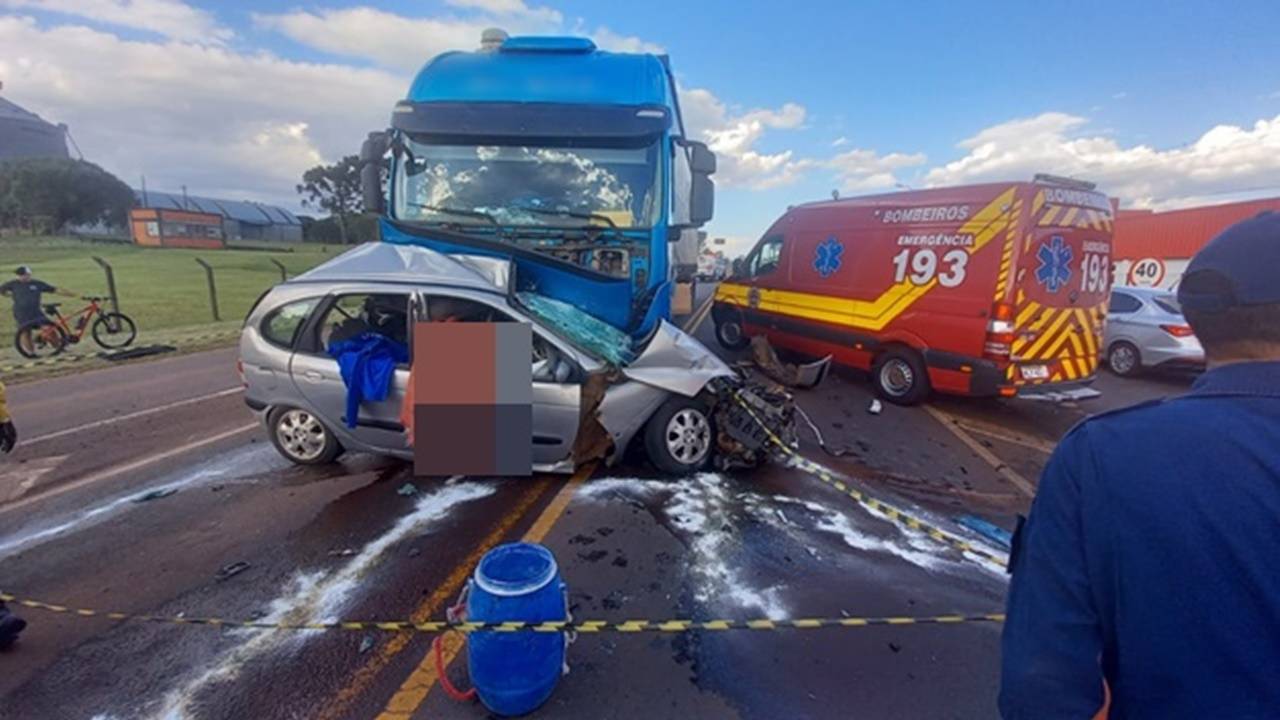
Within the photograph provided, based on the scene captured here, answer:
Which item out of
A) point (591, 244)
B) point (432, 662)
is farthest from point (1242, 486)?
point (591, 244)

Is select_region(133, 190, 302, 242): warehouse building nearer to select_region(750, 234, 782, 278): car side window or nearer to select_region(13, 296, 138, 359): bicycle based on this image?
select_region(13, 296, 138, 359): bicycle

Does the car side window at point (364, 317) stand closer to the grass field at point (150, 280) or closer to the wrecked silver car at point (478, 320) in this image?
the wrecked silver car at point (478, 320)

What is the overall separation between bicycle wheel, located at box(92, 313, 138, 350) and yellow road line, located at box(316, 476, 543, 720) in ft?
36.7

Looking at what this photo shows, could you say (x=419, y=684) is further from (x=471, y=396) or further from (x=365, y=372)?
(x=365, y=372)

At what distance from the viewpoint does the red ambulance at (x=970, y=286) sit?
21.1 ft

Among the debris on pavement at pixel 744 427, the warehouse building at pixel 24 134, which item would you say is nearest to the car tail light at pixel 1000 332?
the debris on pavement at pixel 744 427

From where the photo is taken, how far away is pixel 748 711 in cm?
240

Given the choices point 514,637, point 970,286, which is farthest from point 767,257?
point 514,637

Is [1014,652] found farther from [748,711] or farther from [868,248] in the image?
[868,248]

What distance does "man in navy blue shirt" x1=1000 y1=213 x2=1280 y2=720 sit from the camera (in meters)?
0.97

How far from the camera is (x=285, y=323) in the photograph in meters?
4.72

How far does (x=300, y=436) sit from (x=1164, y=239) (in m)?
30.6

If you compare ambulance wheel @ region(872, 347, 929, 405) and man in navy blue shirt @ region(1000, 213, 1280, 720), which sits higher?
man in navy blue shirt @ region(1000, 213, 1280, 720)

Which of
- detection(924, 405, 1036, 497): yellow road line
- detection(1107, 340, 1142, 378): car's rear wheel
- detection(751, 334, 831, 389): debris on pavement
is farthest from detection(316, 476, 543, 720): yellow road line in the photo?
detection(1107, 340, 1142, 378): car's rear wheel
